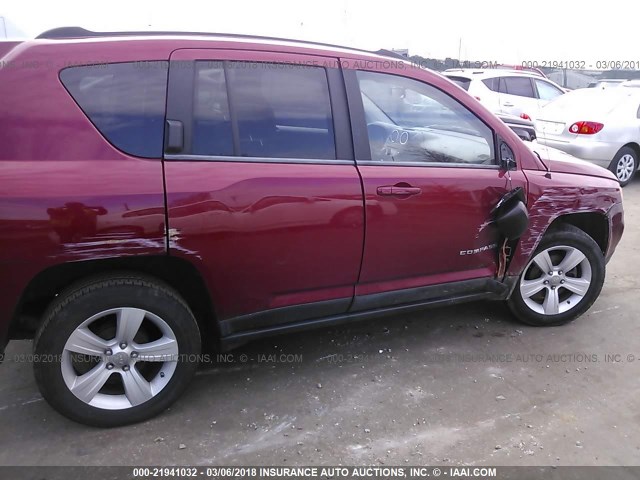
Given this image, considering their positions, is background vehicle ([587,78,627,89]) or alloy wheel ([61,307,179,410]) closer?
alloy wheel ([61,307,179,410])

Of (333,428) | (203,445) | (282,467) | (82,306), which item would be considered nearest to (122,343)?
(82,306)

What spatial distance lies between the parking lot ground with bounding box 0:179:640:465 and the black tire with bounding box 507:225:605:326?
9cm

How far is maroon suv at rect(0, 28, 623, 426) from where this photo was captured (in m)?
2.31

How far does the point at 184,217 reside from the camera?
8.02 feet

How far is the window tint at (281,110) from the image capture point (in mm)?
2617

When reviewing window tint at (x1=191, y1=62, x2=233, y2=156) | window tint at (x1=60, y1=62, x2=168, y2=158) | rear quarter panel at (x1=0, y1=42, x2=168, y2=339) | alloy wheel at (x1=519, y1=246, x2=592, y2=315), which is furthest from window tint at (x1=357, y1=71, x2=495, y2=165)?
rear quarter panel at (x1=0, y1=42, x2=168, y2=339)

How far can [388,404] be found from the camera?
2.86 meters

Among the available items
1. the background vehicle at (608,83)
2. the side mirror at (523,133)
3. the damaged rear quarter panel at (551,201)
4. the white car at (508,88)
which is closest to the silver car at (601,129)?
the background vehicle at (608,83)

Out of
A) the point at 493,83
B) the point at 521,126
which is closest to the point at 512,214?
the point at 521,126

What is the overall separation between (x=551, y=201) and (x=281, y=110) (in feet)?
6.08

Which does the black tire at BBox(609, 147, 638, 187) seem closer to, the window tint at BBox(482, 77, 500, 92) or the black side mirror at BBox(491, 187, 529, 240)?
the window tint at BBox(482, 77, 500, 92)

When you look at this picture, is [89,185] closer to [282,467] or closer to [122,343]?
[122,343]

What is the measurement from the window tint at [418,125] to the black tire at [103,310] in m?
1.34

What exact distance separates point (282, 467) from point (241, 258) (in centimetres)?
99
